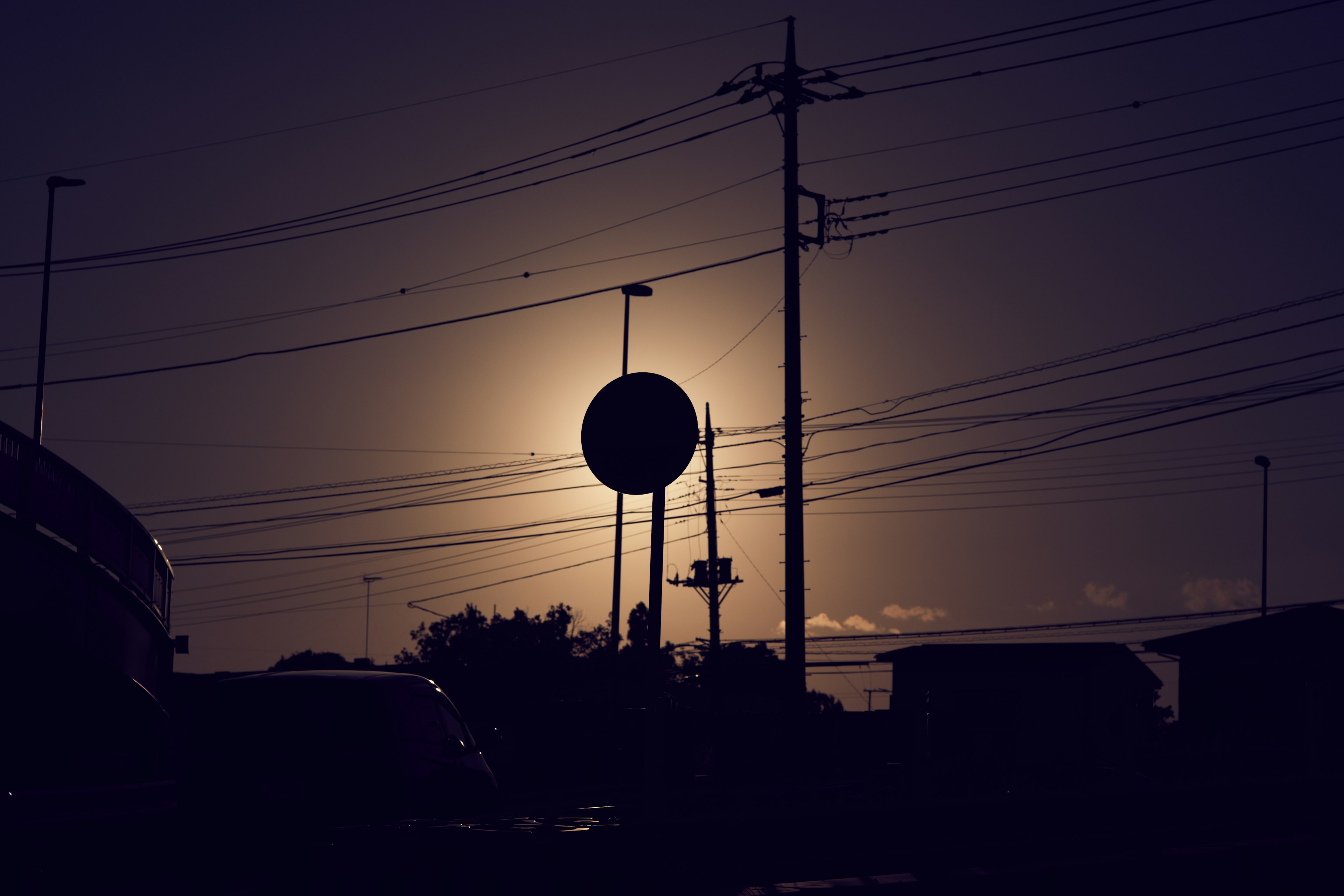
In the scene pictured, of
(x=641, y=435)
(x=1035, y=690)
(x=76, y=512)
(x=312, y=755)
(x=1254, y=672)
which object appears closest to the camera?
(x=641, y=435)

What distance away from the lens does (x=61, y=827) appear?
34.1ft

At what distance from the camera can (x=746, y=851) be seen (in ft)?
22.6

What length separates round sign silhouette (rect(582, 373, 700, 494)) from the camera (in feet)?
24.7

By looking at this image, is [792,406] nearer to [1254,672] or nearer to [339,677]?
[339,677]

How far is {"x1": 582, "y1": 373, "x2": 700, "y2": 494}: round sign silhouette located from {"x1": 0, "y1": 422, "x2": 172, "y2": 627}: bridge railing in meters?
10.8

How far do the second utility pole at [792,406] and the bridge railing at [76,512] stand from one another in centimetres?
1125

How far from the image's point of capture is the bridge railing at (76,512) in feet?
50.6

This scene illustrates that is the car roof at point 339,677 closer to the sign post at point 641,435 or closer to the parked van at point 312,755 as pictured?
the parked van at point 312,755

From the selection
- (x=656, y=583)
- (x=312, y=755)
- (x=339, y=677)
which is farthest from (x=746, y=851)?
(x=339, y=677)

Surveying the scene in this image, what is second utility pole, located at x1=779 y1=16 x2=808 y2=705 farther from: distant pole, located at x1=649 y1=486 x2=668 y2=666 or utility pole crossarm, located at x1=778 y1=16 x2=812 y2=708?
distant pole, located at x1=649 y1=486 x2=668 y2=666

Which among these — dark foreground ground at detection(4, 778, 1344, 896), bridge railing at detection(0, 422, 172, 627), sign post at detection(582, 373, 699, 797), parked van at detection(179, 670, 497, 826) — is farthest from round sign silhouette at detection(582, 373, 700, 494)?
bridge railing at detection(0, 422, 172, 627)

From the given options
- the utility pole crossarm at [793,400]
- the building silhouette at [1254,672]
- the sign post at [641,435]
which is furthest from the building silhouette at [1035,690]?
the sign post at [641,435]

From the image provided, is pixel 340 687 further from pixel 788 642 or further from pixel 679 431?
pixel 788 642

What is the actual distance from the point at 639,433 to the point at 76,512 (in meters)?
13.0
